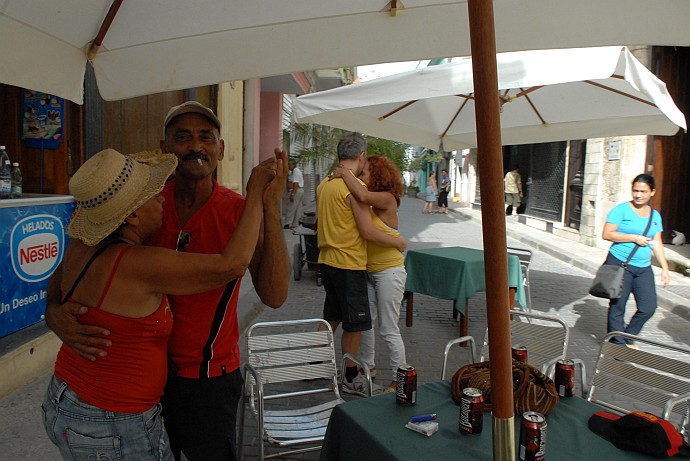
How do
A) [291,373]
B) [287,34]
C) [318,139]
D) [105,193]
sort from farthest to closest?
[318,139], [291,373], [287,34], [105,193]

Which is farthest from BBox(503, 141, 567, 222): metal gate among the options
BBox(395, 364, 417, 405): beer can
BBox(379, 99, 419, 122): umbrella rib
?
BBox(395, 364, 417, 405): beer can

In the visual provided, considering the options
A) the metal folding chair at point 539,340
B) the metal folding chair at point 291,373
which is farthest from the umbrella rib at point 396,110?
the metal folding chair at point 291,373

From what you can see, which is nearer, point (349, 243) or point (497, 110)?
point (497, 110)

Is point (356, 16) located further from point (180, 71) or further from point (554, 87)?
point (554, 87)

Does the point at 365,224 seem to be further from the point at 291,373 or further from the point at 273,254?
the point at 273,254

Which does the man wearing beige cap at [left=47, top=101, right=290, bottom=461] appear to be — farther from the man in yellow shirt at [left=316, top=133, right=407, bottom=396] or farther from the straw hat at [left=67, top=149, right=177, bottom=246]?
the man in yellow shirt at [left=316, top=133, right=407, bottom=396]

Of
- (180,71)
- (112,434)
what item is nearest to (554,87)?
(180,71)

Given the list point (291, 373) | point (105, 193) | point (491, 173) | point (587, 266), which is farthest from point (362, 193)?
point (587, 266)

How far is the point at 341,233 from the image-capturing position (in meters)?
4.15

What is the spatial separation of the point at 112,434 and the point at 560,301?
7.47 m

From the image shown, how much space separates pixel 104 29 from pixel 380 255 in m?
2.62

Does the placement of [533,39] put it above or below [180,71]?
above

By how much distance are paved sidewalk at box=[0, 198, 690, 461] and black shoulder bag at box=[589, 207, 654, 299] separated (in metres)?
0.72

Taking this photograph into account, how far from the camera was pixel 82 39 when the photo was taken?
225cm
